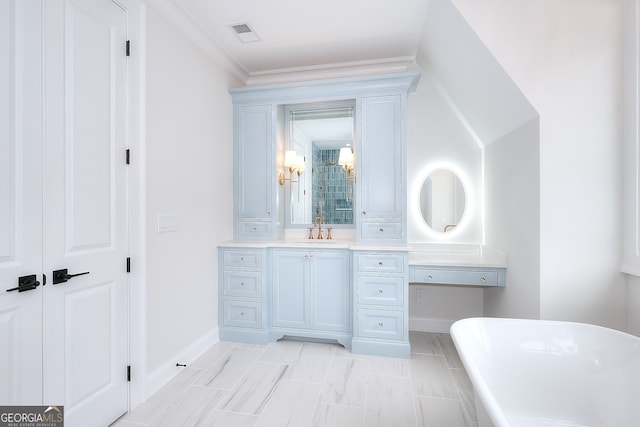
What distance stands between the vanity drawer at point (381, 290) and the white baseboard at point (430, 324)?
2.51ft

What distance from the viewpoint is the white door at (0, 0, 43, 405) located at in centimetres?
137

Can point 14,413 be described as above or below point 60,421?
above

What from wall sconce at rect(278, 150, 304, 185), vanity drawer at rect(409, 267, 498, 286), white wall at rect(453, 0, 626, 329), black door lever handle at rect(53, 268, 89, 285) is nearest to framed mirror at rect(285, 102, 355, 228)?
wall sconce at rect(278, 150, 304, 185)

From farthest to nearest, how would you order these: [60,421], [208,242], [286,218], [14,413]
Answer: [286,218] < [208,242] < [60,421] < [14,413]

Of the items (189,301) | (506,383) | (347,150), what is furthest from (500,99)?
(189,301)

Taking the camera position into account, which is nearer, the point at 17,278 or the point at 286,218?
the point at 17,278

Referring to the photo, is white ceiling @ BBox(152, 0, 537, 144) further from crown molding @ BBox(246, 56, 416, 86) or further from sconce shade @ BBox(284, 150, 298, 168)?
sconce shade @ BBox(284, 150, 298, 168)

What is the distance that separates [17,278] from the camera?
142 centimetres

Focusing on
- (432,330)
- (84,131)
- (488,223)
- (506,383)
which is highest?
(84,131)

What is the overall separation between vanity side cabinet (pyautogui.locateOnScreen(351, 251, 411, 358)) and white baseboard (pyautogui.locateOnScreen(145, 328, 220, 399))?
1.36 m

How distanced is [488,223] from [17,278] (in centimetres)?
351

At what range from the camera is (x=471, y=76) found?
A: 2.51 metres

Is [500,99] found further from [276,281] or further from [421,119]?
[276,281]

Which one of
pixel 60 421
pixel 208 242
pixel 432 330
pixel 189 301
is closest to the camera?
pixel 60 421
